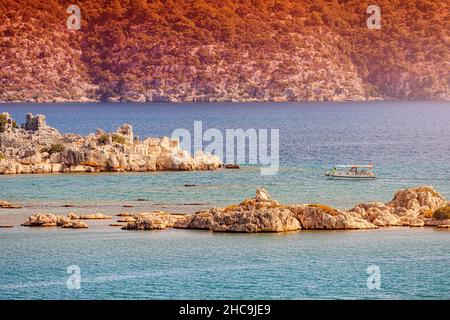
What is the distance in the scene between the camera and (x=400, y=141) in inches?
5664

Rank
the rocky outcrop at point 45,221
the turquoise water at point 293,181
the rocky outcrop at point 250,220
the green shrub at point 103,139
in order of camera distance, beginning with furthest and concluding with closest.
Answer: the green shrub at point 103,139 → the turquoise water at point 293,181 → the rocky outcrop at point 45,221 → the rocky outcrop at point 250,220

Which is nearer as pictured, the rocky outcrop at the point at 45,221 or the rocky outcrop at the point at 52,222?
the rocky outcrop at the point at 52,222

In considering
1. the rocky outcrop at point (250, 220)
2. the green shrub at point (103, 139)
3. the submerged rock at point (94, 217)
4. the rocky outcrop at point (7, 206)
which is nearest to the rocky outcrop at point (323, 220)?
the rocky outcrop at point (250, 220)

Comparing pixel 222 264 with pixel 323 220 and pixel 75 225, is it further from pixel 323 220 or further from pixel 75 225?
pixel 75 225

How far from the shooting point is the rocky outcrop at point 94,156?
90.4 metres

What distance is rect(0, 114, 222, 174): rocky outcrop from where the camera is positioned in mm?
90375

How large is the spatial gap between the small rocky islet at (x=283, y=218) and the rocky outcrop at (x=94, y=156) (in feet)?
100

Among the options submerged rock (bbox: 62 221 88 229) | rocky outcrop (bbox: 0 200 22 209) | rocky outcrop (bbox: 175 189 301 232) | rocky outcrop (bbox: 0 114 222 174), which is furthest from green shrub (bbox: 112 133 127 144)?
rocky outcrop (bbox: 175 189 301 232)

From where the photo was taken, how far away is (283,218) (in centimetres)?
5559

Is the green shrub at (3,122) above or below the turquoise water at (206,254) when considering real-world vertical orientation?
above

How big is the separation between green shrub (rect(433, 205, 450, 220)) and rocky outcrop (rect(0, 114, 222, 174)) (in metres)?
35.9

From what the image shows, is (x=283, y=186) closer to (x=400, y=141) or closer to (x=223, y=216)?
(x=223, y=216)

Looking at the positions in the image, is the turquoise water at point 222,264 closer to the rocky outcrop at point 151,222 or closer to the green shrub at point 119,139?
→ the rocky outcrop at point 151,222
